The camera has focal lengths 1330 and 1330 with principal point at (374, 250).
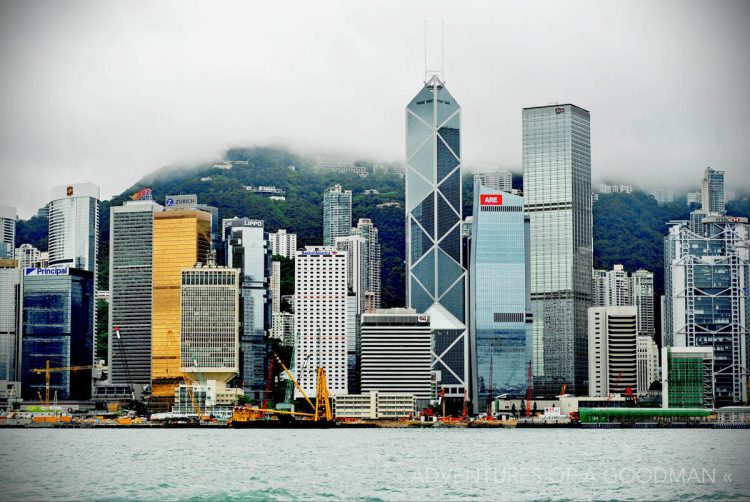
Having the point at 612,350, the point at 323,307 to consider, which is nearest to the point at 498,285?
the point at 612,350

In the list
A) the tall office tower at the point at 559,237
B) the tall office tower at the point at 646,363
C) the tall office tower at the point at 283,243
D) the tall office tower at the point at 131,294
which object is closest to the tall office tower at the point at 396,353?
the tall office tower at the point at 559,237

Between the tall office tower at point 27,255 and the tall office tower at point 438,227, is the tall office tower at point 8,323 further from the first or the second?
the tall office tower at point 438,227

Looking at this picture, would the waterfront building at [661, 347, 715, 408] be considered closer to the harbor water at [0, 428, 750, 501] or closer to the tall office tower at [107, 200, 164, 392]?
the harbor water at [0, 428, 750, 501]

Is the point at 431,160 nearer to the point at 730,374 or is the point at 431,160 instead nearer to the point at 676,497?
the point at 730,374

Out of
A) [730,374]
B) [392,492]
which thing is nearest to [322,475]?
[392,492]

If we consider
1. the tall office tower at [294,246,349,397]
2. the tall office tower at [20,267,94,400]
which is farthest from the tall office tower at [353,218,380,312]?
the tall office tower at [20,267,94,400]
